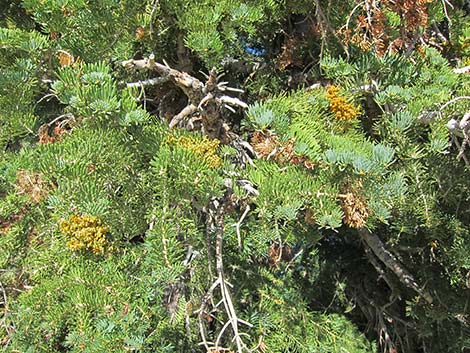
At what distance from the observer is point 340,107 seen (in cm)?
117

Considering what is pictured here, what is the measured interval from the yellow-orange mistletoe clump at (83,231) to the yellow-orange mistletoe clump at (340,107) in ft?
1.88

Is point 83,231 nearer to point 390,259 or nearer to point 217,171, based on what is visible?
point 217,171

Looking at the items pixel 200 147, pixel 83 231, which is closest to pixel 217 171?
pixel 200 147

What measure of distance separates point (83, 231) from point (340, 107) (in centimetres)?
62

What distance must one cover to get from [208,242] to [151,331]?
0.21m

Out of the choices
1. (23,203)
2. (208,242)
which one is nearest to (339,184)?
(208,242)

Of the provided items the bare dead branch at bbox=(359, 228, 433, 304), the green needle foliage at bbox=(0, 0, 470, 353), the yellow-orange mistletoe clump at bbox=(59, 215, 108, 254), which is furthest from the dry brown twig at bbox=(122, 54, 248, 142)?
the bare dead branch at bbox=(359, 228, 433, 304)

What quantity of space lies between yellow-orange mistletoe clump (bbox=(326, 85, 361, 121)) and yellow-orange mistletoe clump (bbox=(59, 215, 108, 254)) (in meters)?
0.57

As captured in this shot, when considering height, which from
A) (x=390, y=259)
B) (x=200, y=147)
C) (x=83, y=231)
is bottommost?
(x=390, y=259)

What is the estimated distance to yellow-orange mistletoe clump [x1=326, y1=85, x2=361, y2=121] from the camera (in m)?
1.17

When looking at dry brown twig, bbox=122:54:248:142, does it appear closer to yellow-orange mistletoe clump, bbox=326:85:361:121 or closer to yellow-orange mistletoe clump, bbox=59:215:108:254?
yellow-orange mistletoe clump, bbox=326:85:361:121

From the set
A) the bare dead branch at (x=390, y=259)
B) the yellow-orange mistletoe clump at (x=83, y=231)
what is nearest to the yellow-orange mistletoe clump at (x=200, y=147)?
the yellow-orange mistletoe clump at (x=83, y=231)

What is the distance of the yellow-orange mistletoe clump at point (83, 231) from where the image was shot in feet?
2.82

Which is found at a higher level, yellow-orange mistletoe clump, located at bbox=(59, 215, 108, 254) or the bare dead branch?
yellow-orange mistletoe clump, located at bbox=(59, 215, 108, 254)
